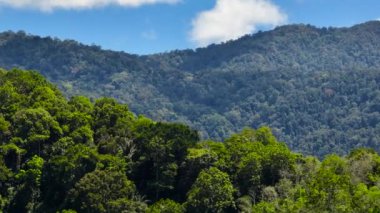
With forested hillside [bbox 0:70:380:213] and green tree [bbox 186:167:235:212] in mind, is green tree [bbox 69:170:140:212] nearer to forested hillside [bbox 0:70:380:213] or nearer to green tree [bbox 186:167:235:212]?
forested hillside [bbox 0:70:380:213]

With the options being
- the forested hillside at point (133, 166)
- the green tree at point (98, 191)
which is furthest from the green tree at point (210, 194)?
the green tree at point (98, 191)

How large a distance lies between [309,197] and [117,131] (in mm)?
31428

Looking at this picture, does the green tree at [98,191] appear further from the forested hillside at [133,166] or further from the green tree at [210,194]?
the green tree at [210,194]

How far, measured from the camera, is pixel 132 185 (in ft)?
222

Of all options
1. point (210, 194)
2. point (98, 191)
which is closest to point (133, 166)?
point (98, 191)

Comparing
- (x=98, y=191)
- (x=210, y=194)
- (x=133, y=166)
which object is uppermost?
(x=133, y=166)

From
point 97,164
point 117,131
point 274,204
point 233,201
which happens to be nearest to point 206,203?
point 233,201

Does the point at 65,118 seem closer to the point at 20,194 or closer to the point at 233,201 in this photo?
the point at 20,194

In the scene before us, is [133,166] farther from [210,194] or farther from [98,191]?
[210,194]

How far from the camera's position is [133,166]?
73.1 meters

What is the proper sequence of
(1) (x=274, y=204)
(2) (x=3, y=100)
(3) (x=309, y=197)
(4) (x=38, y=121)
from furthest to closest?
(2) (x=3, y=100), (4) (x=38, y=121), (1) (x=274, y=204), (3) (x=309, y=197)

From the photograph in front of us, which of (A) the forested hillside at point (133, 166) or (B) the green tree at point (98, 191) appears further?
(A) the forested hillside at point (133, 166)

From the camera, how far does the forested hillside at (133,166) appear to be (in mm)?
64312

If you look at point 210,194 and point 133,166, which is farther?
point 133,166
